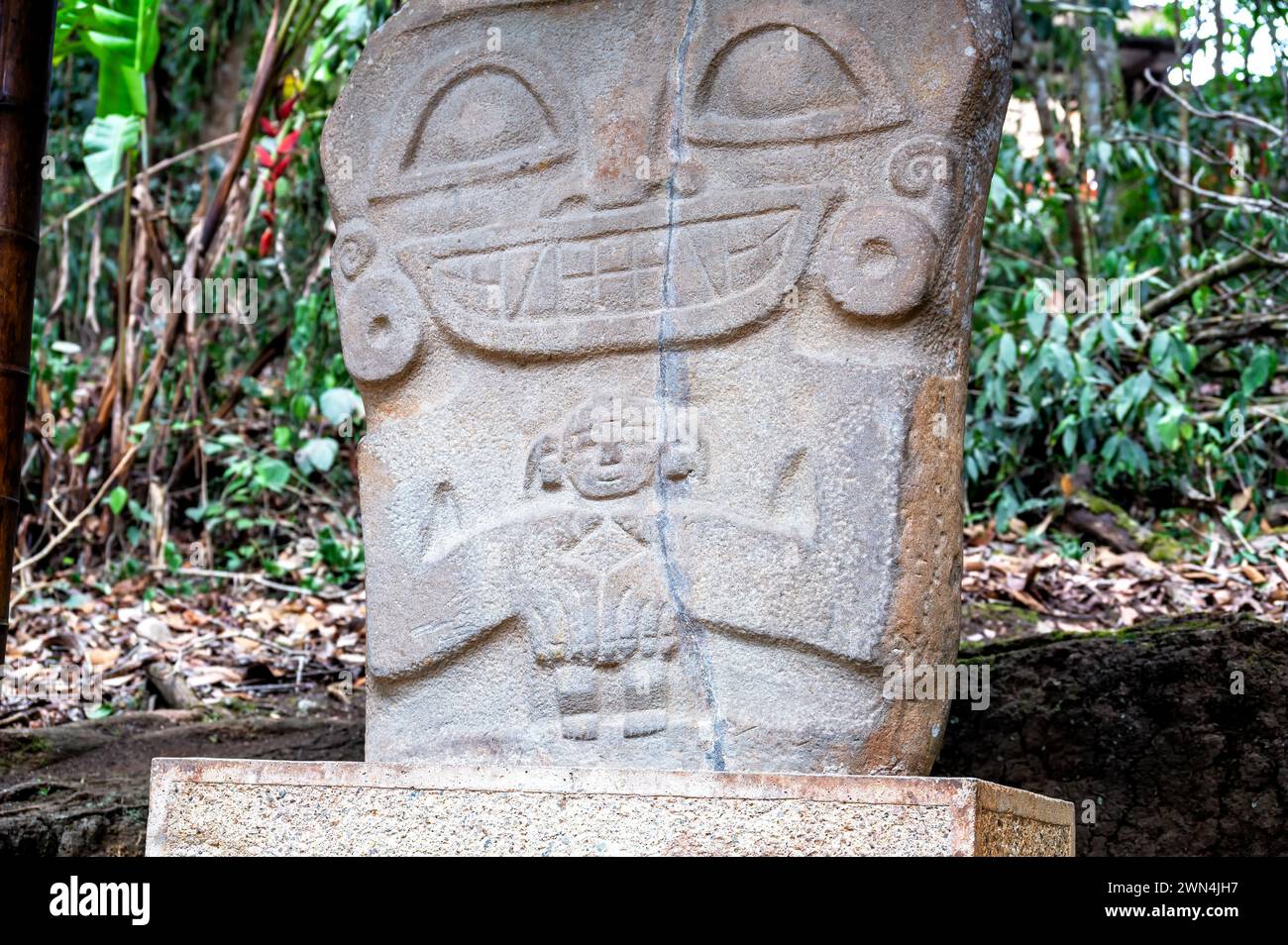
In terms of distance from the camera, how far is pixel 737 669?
2.83 meters

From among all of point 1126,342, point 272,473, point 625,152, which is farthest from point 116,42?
point 1126,342

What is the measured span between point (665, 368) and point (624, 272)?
0.69ft

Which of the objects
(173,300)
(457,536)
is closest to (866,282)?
(457,536)

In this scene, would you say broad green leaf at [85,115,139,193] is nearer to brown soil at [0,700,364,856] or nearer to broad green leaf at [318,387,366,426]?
broad green leaf at [318,387,366,426]

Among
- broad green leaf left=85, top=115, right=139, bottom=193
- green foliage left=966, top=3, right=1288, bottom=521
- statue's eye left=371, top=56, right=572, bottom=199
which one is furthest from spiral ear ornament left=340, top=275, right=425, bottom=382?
green foliage left=966, top=3, right=1288, bottom=521

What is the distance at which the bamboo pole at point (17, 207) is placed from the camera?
122 inches

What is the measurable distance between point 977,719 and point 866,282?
1541mm

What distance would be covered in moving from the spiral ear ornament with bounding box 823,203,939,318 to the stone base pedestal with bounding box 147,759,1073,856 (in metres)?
0.90

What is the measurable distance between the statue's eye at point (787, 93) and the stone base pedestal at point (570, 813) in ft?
4.06

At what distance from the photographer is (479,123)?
3.19m

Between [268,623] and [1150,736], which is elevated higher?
[268,623]

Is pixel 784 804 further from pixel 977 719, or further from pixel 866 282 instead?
pixel 977 719

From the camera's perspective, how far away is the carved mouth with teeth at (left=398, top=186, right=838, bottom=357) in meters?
2.90

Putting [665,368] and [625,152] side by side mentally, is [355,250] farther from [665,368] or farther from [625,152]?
[665,368]
